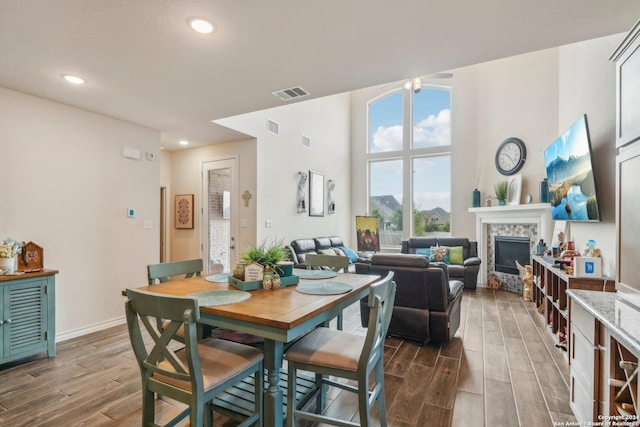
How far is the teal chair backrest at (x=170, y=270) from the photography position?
7.54 feet

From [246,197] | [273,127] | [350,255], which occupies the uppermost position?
[273,127]

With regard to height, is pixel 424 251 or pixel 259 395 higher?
pixel 424 251

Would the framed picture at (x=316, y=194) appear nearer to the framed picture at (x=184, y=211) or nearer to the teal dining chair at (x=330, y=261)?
the framed picture at (x=184, y=211)

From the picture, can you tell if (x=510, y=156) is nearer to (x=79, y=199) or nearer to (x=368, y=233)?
(x=368, y=233)

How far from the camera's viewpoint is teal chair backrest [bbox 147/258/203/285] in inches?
90.5

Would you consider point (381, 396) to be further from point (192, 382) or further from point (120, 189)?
point (120, 189)

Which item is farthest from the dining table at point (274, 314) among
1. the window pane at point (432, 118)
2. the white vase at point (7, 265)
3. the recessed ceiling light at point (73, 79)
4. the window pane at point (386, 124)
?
the window pane at point (386, 124)

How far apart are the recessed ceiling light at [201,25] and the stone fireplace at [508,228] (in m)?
5.35

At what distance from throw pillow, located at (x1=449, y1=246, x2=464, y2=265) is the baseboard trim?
5536 mm

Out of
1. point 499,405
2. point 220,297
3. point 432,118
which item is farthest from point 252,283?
point 432,118

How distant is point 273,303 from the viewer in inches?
67.4

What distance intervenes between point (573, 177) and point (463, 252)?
337 cm

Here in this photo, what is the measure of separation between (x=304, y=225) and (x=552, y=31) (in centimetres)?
477

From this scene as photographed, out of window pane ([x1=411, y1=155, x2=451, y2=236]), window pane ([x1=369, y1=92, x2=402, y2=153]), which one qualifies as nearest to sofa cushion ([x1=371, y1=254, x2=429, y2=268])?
window pane ([x1=411, y1=155, x2=451, y2=236])
